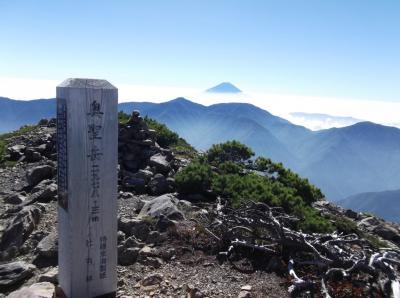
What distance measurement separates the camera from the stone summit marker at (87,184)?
579 centimetres

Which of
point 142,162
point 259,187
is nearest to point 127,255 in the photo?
point 259,187

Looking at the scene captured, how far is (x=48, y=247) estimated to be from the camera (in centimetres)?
823

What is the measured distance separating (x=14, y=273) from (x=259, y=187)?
7356 millimetres

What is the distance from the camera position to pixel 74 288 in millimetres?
6035

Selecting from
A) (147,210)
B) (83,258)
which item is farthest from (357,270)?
(147,210)

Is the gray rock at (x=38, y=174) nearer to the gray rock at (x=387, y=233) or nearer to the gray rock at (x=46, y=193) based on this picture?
the gray rock at (x=46, y=193)

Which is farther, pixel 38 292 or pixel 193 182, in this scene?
pixel 193 182

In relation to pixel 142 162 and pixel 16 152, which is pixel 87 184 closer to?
pixel 142 162

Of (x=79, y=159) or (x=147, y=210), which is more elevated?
(x=79, y=159)

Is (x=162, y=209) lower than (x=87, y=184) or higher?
lower

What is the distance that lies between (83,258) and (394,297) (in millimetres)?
4626

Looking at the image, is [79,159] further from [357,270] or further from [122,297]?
[357,270]

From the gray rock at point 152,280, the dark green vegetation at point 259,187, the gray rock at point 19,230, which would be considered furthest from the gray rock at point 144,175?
the gray rock at point 152,280

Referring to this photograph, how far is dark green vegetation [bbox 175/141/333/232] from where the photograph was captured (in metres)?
11.4
